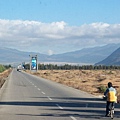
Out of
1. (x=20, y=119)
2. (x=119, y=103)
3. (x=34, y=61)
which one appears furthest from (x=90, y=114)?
(x=34, y=61)

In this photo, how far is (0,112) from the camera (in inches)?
723

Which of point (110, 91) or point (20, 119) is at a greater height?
point (110, 91)

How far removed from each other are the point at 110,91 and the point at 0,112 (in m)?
5.02

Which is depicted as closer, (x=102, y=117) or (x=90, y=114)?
(x=102, y=117)

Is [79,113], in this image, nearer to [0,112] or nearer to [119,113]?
[119,113]

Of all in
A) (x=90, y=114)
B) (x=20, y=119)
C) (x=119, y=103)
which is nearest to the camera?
(x=20, y=119)

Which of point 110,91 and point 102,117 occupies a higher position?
point 110,91

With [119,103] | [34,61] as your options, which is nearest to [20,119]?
[119,103]

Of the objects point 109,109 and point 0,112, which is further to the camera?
point 0,112

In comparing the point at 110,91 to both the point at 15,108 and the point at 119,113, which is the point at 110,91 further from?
the point at 15,108

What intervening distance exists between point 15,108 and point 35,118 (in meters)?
4.25

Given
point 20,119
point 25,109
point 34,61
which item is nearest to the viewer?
point 20,119

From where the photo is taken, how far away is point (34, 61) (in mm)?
120250

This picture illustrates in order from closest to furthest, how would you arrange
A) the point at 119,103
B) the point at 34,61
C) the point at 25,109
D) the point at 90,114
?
1. the point at 90,114
2. the point at 25,109
3. the point at 119,103
4. the point at 34,61
